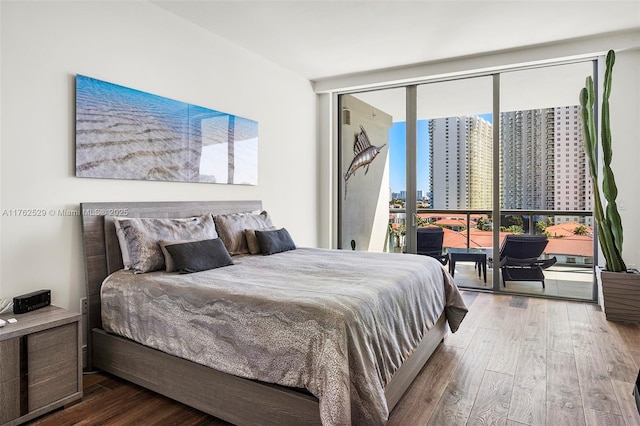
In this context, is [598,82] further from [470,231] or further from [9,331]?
[9,331]

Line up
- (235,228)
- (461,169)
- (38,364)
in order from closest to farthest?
(38,364) < (235,228) < (461,169)

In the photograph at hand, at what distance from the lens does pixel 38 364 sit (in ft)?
6.90

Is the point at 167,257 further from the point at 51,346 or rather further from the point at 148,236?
the point at 51,346

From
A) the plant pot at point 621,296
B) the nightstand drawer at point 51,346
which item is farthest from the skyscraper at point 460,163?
the nightstand drawer at point 51,346

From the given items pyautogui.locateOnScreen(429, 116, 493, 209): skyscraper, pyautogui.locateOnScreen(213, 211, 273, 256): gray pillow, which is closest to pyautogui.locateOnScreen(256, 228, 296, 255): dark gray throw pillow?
pyautogui.locateOnScreen(213, 211, 273, 256): gray pillow

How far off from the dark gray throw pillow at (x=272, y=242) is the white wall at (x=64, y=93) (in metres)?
0.68

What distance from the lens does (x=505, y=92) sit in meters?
4.78

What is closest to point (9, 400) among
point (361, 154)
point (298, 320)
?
point (298, 320)

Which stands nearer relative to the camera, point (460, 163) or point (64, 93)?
point (64, 93)

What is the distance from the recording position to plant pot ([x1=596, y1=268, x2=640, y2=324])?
3.66 m

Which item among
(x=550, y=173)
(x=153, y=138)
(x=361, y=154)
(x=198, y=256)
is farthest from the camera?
(x=361, y=154)

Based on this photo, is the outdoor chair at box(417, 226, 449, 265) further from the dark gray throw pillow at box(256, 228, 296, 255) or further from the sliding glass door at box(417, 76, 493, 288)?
the dark gray throw pillow at box(256, 228, 296, 255)

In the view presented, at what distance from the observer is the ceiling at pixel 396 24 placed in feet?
10.8

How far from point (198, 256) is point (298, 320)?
4.04 feet
